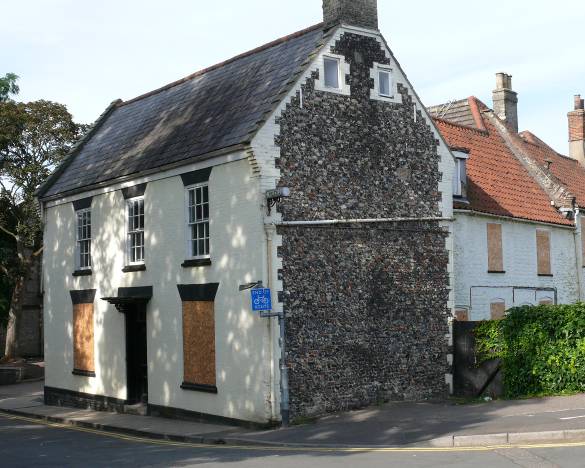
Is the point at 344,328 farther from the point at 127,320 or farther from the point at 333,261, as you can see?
the point at 127,320

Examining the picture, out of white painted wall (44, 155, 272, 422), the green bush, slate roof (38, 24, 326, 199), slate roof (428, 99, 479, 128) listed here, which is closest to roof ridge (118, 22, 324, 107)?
slate roof (38, 24, 326, 199)

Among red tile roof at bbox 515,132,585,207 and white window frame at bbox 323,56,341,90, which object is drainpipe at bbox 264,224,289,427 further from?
red tile roof at bbox 515,132,585,207

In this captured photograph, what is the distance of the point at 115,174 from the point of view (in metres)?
23.0

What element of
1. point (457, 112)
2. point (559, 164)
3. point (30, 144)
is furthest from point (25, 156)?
point (559, 164)

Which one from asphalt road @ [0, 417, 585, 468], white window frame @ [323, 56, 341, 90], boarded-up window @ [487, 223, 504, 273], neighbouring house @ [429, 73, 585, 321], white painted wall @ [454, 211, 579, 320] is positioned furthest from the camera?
boarded-up window @ [487, 223, 504, 273]

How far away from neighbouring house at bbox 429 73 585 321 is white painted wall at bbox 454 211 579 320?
3 centimetres

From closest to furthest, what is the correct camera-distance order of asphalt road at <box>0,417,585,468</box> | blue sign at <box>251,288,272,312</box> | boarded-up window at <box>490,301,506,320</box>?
asphalt road at <box>0,417,585,468</box> → blue sign at <box>251,288,272,312</box> → boarded-up window at <box>490,301,506,320</box>

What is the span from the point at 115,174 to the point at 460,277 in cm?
1042

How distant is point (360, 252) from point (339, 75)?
4.27 metres

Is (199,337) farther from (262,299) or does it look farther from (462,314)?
(462,314)

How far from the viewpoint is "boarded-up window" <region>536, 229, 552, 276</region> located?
2824 centimetres

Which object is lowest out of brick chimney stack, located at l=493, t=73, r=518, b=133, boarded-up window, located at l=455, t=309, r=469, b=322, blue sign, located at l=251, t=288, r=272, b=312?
Result: boarded-up window, located at l=455, t=309, r=469, b=322

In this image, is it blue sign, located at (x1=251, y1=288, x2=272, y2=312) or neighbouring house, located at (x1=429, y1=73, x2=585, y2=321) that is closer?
blue sign, located at (x1=251, y1=288, x2=272, y2=312)

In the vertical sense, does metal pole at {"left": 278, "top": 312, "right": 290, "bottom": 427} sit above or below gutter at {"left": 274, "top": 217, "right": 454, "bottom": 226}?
below
